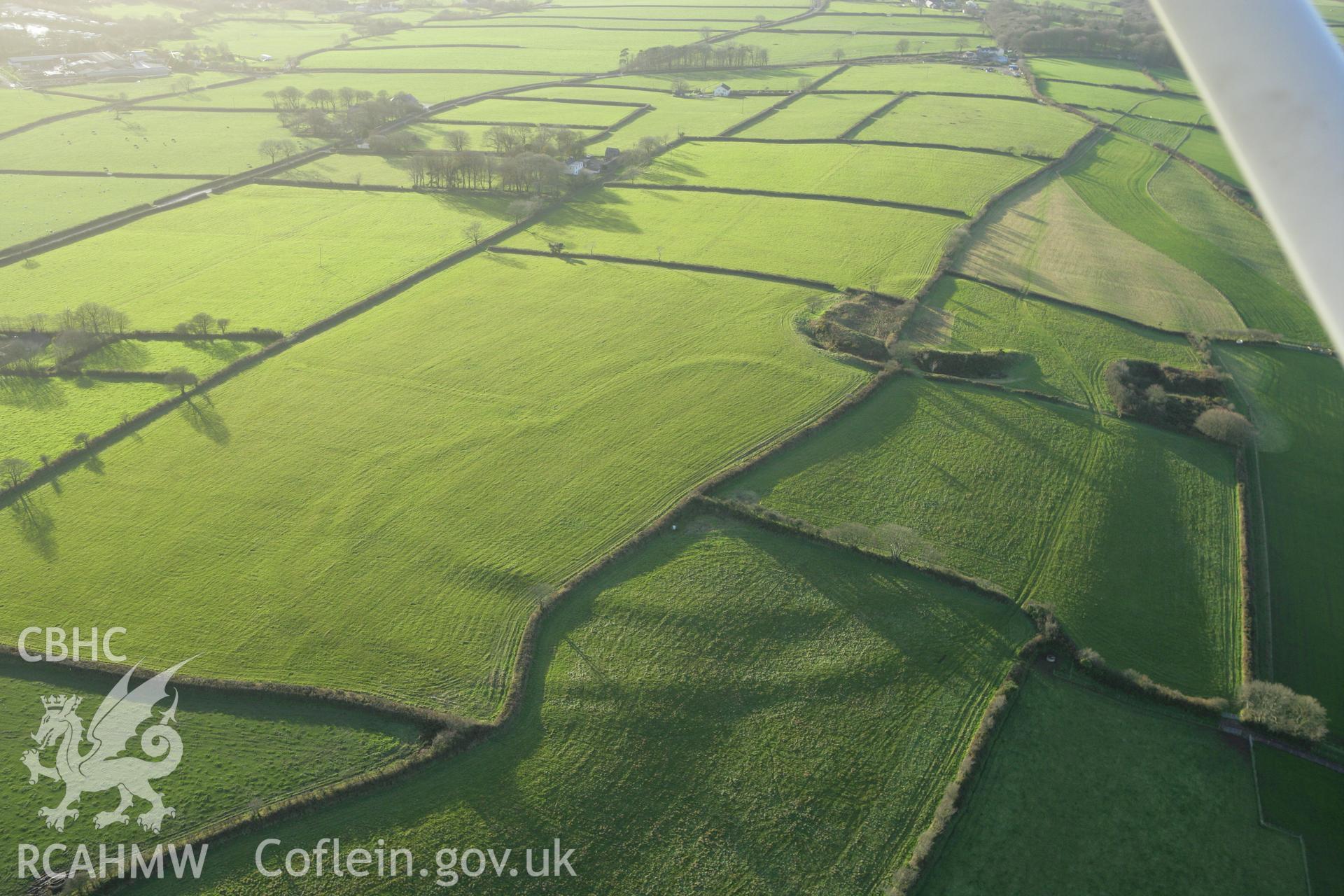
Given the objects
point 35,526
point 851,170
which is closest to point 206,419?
point 35,526

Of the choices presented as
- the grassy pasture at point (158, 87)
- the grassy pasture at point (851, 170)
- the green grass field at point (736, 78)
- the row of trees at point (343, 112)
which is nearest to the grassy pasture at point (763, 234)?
the grassy pasture at point (851, 170)

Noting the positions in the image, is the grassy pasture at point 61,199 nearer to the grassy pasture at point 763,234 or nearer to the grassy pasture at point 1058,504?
the grassy pasture at point 763,234

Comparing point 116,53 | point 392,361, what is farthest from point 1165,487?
point 116,53

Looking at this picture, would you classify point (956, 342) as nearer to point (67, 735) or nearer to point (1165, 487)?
point (1165, 487)

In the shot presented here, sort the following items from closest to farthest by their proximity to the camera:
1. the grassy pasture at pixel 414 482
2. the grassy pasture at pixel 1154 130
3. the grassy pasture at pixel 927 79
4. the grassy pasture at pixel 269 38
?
1. the grassy pasture at pixel 414 482
2. the grassy pasture at pixel 1154 130
3. the grassy pasture at pixel 927 79
4. the grassy pasture at pixel 269 38

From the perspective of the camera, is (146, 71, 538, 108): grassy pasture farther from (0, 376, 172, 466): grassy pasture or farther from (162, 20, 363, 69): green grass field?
(0, 376, 172, 466): grassy pasture

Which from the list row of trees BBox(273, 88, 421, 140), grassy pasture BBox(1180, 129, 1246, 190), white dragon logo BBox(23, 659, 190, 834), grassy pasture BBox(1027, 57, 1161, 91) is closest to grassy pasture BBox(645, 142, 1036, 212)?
grassy pasture BBox(1180, 129, 1246, 190)
